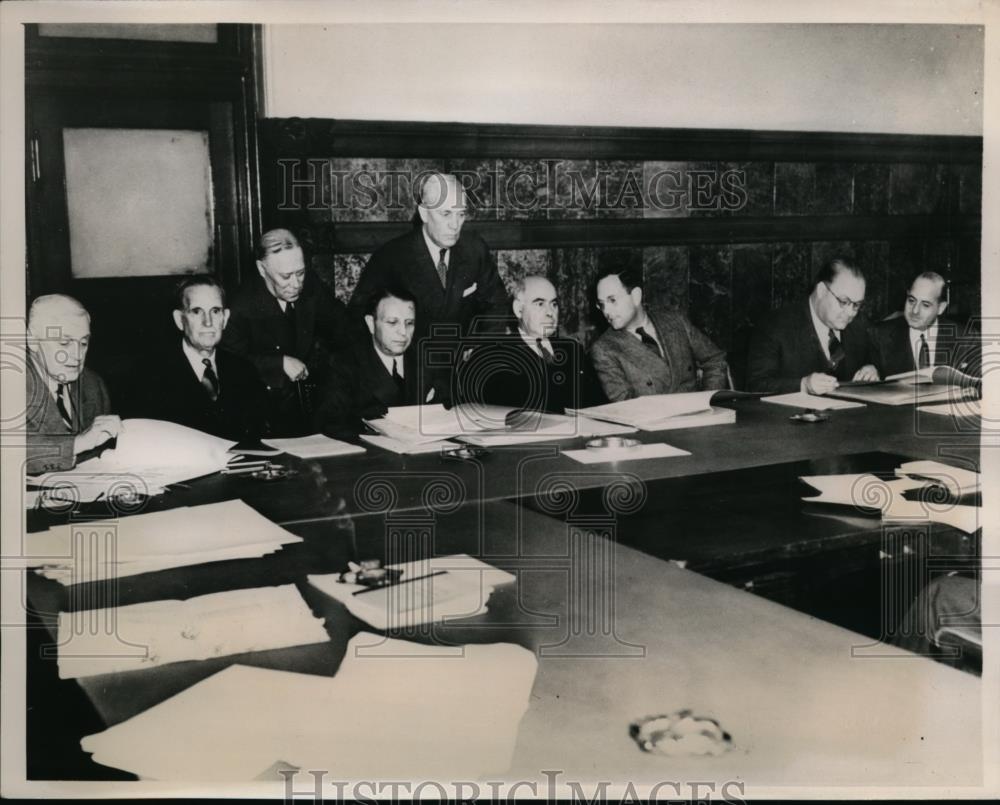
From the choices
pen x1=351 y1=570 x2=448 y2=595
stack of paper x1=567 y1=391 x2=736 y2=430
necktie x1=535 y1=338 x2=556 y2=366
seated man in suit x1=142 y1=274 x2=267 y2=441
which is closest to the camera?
pen x1=351 y1=570 x2=448 y2=595

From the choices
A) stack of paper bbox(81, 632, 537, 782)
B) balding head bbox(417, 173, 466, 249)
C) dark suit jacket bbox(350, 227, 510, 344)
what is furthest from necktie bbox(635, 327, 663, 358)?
stack of paper bbox(81, 632, 537, 782)

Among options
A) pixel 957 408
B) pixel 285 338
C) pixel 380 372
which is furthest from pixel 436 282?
pixel 957 408

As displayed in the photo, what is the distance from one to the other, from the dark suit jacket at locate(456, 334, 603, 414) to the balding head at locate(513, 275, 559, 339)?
0.04 metres

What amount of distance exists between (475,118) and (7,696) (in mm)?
1630

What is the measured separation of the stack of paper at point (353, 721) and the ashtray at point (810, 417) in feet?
3.60

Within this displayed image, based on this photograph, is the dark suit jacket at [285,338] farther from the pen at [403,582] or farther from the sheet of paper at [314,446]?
the pen at [403,582]

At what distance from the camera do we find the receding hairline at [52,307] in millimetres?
1818

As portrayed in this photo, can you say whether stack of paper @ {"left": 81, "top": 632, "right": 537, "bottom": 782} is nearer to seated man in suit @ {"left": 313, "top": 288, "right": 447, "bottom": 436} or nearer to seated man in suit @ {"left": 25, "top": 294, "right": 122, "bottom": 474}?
seated man in suit @ {"left": 25, "top": 294, "right": 122, "bottom": 474}

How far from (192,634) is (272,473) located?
20.7 inches

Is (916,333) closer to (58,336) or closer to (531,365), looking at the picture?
(531,365)

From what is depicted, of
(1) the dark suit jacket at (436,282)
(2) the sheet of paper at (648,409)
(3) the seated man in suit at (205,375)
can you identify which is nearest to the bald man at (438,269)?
(1) the dark suit jacket at (436,282)

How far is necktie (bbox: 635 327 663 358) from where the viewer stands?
8.57 ft

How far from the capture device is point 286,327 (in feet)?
7.40

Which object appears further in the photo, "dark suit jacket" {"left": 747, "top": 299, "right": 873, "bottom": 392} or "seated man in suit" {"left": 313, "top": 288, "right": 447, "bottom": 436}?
"dark suit jacket" {"left": 747, "top": 299, "right": 873, "bottom": 392}
